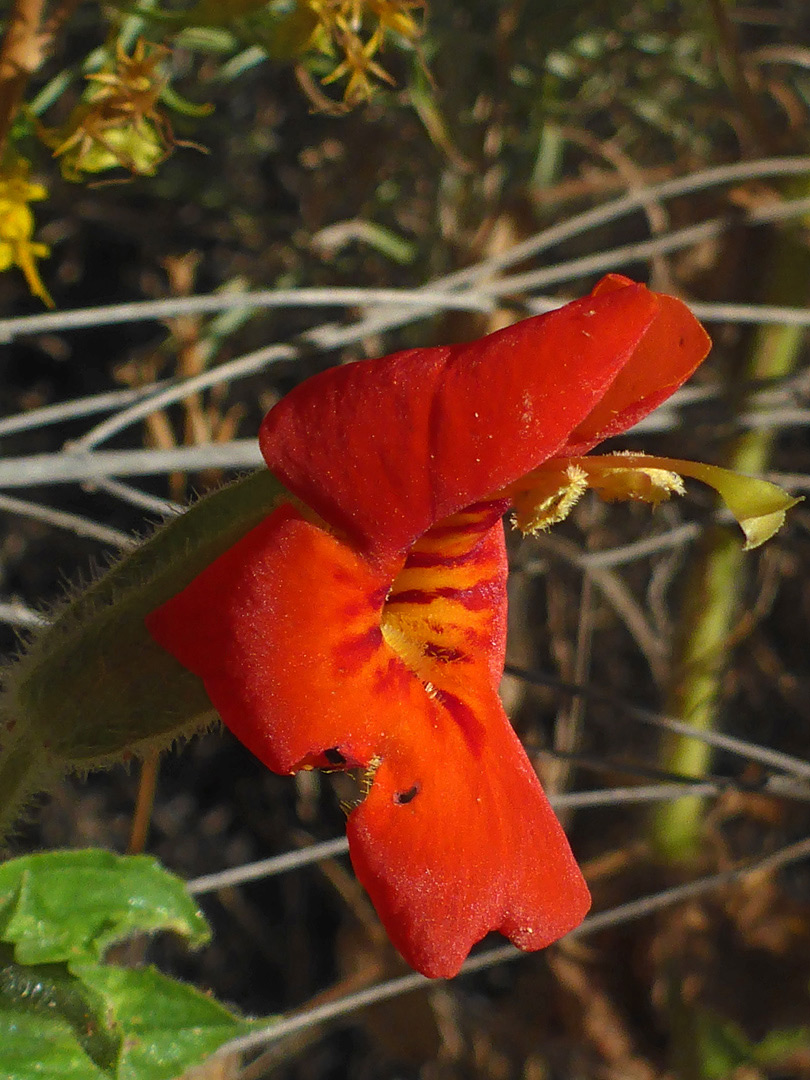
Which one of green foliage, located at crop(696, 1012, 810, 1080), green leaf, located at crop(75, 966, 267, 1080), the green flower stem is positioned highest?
green leaf, located at crop(75, 966, 267, 1080)

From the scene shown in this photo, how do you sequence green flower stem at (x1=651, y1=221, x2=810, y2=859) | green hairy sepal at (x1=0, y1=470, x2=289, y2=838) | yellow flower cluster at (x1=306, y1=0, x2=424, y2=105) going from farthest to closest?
green flower stem at (x1=651, y1=221, x2=810, y2=859)
yellow flower cluster at (x1=306, y1=0, x2=424, y2=105)
green hairy sepal at (x1=0, y1=470, x2=289, y2=838)

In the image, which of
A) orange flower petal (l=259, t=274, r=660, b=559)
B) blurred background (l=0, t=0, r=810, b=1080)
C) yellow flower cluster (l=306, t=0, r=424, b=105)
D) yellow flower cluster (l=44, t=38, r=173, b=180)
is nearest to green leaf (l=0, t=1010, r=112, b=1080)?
orange flower petal (l=259, t=274, r=660, b=559)

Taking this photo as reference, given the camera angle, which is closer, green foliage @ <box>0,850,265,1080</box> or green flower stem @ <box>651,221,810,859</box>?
green foliage @ <box>0,850,265,1080</box>

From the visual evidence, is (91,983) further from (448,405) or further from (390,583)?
(448,405)

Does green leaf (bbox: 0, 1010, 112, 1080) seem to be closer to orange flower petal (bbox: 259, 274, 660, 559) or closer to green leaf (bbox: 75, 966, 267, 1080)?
green leaf (bbox: 75, 966, 267, 1080)

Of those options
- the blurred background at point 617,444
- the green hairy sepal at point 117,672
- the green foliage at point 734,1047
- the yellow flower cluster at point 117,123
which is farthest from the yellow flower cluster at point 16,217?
the green foliage at point 734,1047

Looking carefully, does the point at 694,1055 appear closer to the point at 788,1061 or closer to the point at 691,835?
the point at 788,1061

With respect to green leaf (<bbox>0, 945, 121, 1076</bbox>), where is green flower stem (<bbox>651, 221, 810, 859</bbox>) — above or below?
below

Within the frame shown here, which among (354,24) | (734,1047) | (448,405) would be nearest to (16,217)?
(354,24)
